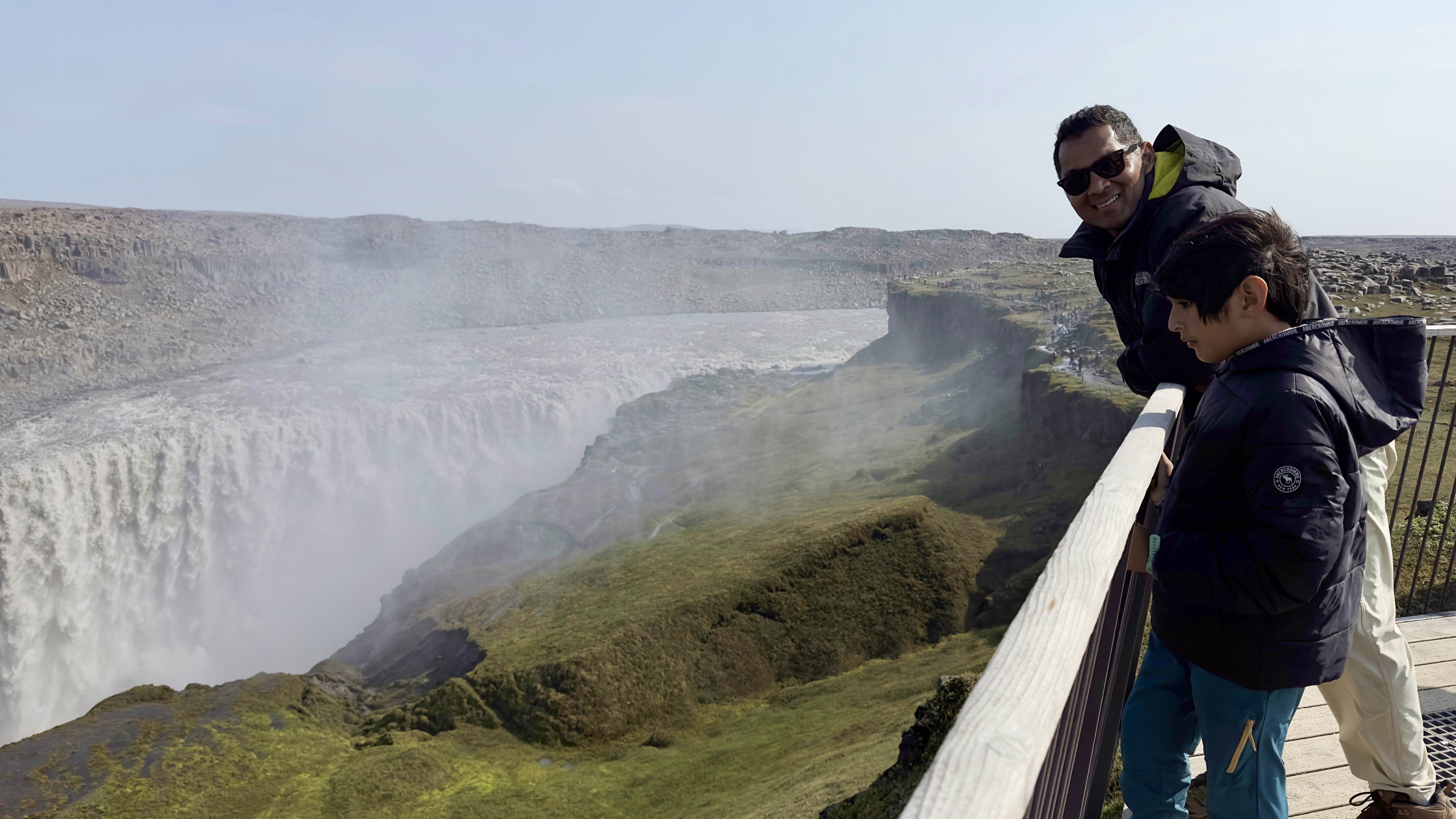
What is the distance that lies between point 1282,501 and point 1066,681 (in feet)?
3.13

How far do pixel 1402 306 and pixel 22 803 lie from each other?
37.2 meters

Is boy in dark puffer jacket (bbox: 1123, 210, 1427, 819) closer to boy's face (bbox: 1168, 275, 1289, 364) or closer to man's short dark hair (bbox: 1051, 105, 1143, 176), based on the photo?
boy's face (bbox: 1168, 275, 1289, 364)

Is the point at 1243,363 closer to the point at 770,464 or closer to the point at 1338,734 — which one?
the point at 1338,734

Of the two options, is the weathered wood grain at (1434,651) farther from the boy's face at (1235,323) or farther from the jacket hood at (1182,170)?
the boy's face at (1235,323)

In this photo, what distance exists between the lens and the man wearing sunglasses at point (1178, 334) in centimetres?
255

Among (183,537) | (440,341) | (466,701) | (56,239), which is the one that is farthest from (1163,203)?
(56,239)

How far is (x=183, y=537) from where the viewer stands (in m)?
37.2

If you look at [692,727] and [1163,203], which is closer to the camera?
[1163,203]

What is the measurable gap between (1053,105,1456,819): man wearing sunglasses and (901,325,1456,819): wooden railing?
0.33m

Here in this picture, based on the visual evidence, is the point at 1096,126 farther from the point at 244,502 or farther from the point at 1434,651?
the point at 244,502

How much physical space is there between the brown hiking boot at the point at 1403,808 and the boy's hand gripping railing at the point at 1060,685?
0.81 metres

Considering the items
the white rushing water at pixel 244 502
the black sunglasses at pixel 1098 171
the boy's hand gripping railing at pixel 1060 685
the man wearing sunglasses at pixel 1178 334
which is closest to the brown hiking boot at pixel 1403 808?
the man wearing sunglasses at pixel 1178 334

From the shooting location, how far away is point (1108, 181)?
10.7 ft

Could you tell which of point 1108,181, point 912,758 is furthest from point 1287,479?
point 912,758
